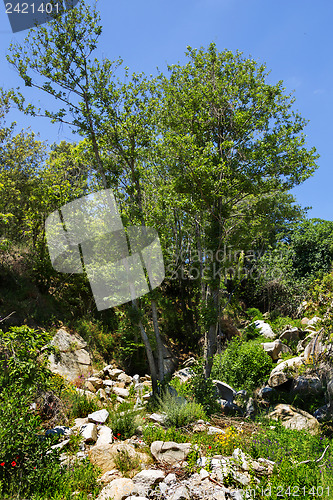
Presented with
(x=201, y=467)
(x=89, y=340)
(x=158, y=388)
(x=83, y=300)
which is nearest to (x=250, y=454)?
(x=201, y=467)

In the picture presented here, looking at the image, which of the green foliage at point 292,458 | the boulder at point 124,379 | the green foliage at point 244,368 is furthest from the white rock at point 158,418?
the green foliage at point 244,368

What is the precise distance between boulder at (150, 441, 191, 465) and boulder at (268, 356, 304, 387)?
4.53 m

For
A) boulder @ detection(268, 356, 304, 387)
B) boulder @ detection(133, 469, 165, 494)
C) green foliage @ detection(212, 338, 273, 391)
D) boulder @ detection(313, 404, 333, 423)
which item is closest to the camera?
boulder @ detection(133, 469, 165, 494)

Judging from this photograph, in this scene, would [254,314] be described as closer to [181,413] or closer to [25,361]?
[181,413]

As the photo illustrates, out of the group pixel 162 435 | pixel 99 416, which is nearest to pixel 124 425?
pixel 99 416

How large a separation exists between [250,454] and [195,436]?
932 millimetres

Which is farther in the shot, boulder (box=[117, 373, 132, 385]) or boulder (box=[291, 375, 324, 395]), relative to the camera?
boulder (box=[117, 373, 132, 385])

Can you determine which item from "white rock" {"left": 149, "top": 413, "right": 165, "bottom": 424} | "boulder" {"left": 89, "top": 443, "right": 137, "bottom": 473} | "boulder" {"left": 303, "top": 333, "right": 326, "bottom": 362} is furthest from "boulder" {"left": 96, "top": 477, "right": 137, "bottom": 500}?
"boulder" {"left": 303, "top": 333, "right": 326, "bottom": 362}

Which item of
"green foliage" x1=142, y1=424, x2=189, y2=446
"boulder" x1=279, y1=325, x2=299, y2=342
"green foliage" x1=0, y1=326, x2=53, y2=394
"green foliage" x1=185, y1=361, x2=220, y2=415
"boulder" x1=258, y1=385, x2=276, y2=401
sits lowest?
"boulder" x1=258, y1=385, x2=276, y2=401

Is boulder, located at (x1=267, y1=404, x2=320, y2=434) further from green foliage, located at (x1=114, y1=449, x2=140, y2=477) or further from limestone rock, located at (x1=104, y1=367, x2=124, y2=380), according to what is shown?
limestone rock, located at (x1=104, y1=367, x2=124, y2=380)

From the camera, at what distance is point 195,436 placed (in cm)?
520

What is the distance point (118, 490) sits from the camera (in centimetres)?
385

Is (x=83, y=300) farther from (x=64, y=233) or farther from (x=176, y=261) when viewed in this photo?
(x=176, y=261)

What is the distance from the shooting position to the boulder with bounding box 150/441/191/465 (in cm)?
459
